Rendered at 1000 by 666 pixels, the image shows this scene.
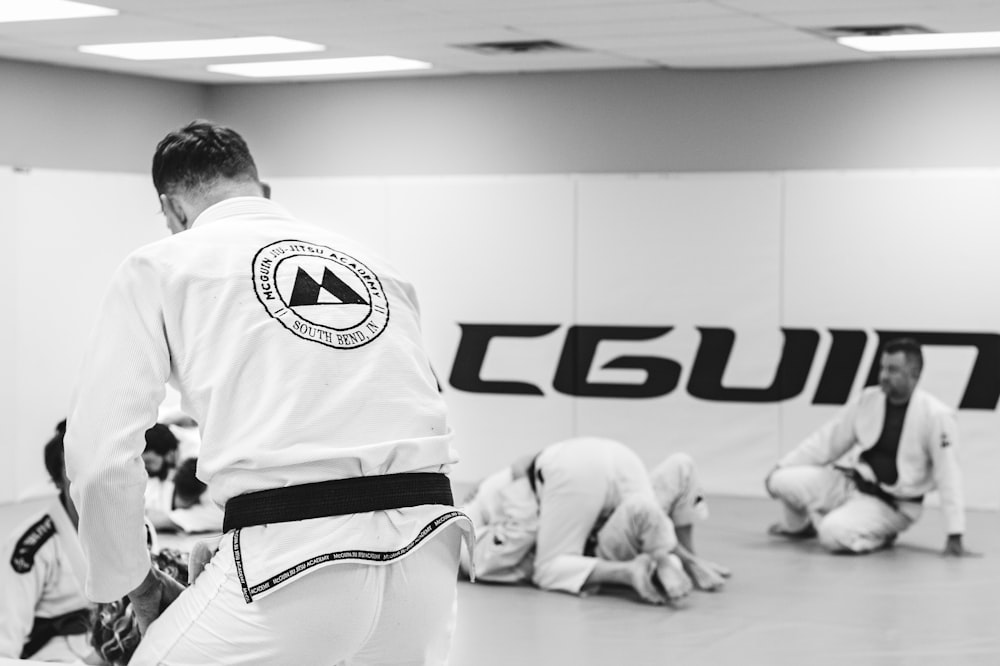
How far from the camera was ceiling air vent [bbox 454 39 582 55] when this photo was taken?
720cm

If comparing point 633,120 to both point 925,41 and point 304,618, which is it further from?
point 304,618

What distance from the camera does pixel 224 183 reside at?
6.70ft

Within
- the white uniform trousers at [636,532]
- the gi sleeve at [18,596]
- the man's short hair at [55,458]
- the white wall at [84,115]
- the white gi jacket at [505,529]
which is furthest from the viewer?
the white wall at [84,115]

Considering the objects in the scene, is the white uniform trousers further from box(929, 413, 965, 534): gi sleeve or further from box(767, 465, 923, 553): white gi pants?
box(929, 413, 965, 534): gi sleeve

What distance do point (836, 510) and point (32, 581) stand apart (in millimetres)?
4055

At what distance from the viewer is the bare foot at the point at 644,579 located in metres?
5.34

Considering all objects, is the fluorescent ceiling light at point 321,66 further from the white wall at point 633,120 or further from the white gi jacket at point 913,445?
the white gi jacket at point 913,445

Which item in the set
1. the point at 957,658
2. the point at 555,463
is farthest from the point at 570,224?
the point at 957,658

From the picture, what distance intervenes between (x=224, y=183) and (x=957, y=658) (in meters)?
3.51

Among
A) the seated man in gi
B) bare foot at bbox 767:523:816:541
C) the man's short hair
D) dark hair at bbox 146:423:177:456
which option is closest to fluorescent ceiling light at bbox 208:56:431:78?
dark hair at bbox 146:423:177:456

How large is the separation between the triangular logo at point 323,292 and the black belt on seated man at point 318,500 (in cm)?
26

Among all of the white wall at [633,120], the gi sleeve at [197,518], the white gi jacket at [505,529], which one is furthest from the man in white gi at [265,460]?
the white wall at [633,120]

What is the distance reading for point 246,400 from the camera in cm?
184

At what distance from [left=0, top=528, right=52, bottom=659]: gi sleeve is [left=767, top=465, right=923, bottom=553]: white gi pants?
386 centimetres
